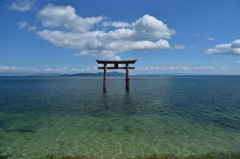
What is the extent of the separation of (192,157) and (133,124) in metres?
5.71

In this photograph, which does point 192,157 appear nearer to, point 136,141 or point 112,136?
point 136,141

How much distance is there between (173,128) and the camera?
11.1 meters

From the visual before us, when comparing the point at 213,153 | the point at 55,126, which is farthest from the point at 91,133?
the point at 213,153

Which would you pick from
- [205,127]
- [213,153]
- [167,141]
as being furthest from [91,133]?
[205,127]

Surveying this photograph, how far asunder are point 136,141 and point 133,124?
132 inches

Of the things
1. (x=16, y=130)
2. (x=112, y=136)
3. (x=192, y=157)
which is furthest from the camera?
(x=16, y=130)

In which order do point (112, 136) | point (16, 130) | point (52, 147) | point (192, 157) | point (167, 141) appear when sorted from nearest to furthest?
point (192, 157) < point (52, 147) < point (167, 141) < point (112, 136) < point (16, 130)

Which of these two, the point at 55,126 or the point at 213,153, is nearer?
the point at 213,153

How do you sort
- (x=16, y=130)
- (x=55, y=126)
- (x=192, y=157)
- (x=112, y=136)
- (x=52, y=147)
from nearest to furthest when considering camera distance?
(x=192, y=157) → (x=52, y=147) → (x=112, y=136) → (x=16, y=130) → (x=55, y=126)

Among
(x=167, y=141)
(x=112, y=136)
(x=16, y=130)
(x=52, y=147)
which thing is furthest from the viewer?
(x=16, y=130)

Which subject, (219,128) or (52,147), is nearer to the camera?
(52,147)

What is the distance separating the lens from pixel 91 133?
10.2 meters

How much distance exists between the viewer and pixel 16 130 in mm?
10742

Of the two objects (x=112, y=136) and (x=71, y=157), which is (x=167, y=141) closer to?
(x=112, y=136)
